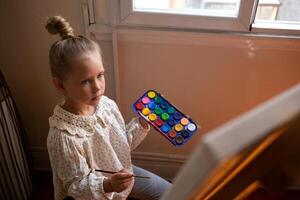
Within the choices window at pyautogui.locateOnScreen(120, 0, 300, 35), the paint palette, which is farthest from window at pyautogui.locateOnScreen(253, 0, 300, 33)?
the paint palette

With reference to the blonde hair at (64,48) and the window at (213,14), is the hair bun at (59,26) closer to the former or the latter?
the blonde hair at (64,48)

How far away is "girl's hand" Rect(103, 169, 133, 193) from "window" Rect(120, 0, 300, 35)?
53cm

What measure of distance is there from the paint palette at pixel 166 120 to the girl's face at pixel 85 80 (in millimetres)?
156

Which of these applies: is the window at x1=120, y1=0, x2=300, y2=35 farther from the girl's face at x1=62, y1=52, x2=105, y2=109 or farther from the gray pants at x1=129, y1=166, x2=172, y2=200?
the gray pants at x1=129, y1=166, x2=172, y2=200

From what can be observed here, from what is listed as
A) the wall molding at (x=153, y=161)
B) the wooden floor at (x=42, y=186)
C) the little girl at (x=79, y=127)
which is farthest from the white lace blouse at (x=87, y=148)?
the wooden floor at (x=42, y=186)

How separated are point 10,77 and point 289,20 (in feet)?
3.46

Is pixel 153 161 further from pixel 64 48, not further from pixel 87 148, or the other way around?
pixel 64 48

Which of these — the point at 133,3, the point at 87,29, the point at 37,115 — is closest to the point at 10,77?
the point at 37,115

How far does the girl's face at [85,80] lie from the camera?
798 mm

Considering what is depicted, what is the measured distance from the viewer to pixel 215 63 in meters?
1.15

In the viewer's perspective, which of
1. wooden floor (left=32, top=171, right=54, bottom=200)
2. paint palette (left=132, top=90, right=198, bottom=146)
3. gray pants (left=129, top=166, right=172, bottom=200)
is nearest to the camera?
paint palette (left=132, top=90, right=198, bottom=146)

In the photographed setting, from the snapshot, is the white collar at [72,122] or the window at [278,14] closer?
the white collar at [72,122]

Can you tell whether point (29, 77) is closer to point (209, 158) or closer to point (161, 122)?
point (161, 122)

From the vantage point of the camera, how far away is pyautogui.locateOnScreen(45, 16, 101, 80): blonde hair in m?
0.79
